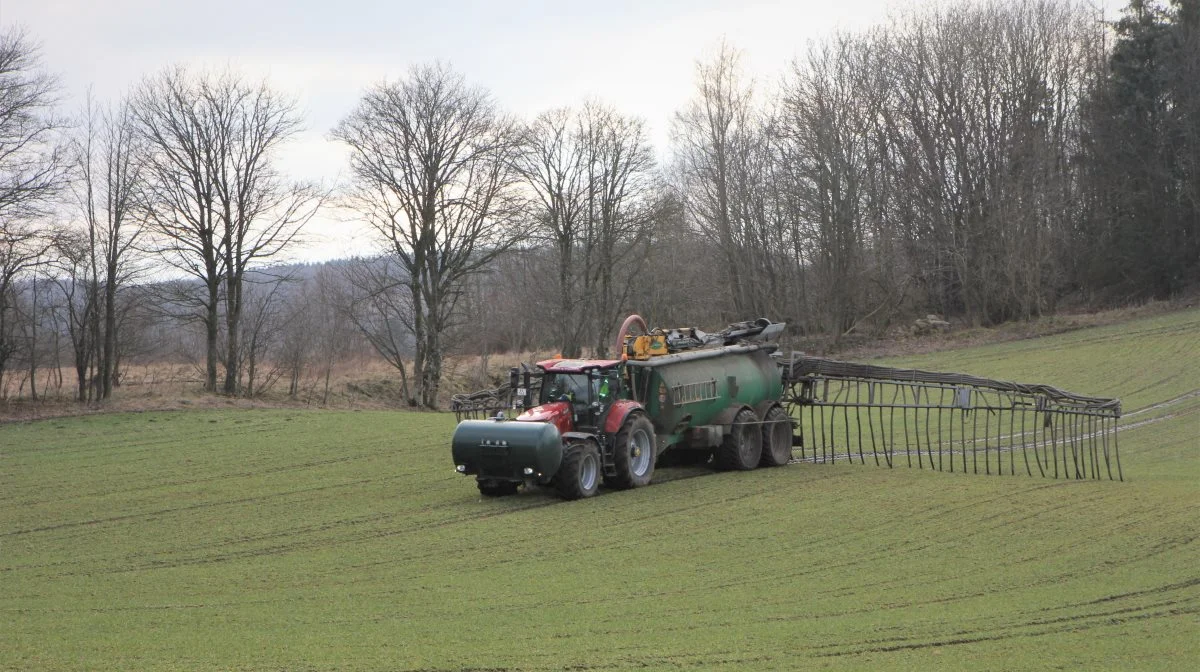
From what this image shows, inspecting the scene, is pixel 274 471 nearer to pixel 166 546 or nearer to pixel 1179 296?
pixel 166 546

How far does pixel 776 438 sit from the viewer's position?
19.3 m

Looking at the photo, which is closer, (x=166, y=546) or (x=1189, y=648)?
(x=1189, y=648)

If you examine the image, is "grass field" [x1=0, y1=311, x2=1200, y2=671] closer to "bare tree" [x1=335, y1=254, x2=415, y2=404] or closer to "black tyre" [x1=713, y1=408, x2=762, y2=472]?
"black tyre" [x1=713, y1=408, x2=762, y2=472]

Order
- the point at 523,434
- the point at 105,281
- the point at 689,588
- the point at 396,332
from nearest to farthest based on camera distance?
1. the point at 689,588
2. the point at 523,434
3. the point at 105,281
4. the point at 396,332

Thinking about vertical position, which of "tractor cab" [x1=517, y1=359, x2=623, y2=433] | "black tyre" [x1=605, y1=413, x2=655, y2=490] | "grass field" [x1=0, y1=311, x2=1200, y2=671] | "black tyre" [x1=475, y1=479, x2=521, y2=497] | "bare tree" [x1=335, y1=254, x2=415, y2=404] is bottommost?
"grass field" [x1=0, y1=311, x2=1200, y2=671]

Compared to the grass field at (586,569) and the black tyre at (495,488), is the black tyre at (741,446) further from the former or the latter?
the black tyre at (495,488)

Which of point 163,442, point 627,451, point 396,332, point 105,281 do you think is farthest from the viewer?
point 396,332

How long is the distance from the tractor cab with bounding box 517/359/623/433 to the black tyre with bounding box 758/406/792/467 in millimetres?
3951

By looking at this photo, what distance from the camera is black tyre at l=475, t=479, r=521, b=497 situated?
15703 millimetres

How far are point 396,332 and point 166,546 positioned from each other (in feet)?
105

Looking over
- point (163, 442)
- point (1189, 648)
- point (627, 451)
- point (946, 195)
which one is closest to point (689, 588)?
point (1189, 648)

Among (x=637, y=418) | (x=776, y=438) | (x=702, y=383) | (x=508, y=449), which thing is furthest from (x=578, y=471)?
(x=776, y=438)

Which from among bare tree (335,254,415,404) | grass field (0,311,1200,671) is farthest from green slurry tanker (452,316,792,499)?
bare tree (335,254,415,404)

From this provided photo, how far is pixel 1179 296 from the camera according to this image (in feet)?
148
